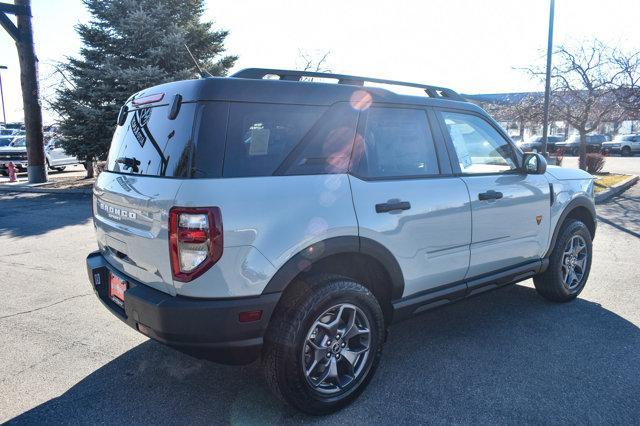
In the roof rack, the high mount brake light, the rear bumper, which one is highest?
the roof rack

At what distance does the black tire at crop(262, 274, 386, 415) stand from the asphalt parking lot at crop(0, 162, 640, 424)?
5.3 inches

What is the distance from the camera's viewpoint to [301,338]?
2.55 meters

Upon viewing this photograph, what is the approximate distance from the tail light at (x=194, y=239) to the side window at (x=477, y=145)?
80.4 inches

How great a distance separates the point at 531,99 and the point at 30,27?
17.1 m

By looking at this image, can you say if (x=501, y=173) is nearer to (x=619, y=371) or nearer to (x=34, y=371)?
(x=619, y=371)

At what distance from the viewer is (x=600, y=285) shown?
5070 mm

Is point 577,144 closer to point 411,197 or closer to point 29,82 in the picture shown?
point 29,82

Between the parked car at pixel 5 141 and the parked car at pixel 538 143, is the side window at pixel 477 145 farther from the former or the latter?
the parked car at pixel 538 143

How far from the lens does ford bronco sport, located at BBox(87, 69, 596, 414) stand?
7.77 ft

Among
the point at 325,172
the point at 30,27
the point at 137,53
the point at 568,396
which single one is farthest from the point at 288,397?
the point at 30,27

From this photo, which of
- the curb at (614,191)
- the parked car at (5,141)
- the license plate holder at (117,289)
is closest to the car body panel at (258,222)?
the license plate holder at (117,289)

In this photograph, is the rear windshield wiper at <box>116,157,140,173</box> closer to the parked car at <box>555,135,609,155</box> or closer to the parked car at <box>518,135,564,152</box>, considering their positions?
the parked car at <box>518,135,564,152</box>

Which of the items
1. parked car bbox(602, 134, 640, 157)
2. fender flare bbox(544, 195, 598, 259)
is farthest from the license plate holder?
parked car bbox(602, 134, 640, 157)

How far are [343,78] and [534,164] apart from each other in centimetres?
189
